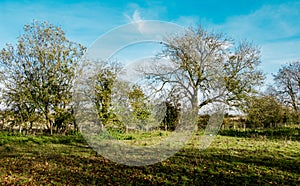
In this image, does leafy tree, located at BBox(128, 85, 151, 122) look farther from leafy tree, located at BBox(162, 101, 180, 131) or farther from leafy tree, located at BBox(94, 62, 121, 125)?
leafy tree, located at BBox(94, 62, 121, 125)

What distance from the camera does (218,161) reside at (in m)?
9.00

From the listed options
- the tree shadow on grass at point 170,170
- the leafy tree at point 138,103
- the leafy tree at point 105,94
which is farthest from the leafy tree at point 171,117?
the leafy tree at point 105,94

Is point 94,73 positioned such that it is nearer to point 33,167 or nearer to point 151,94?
point 151,94

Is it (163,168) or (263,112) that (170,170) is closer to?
(163,168)

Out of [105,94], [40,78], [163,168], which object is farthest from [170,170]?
[40,78]

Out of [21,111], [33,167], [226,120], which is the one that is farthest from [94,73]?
[226,120]

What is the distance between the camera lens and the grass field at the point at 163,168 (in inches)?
290

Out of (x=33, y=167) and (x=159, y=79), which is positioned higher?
(x=159, y=79)

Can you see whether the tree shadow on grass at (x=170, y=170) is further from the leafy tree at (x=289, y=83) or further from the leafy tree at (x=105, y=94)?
the leafy tree at (x=289, y=83)

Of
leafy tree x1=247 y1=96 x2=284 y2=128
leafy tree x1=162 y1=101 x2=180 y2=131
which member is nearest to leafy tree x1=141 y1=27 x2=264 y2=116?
leafy tree x1=162 y1=101 x2=180 y2=131

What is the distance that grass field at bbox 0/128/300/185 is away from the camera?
7.36 meters

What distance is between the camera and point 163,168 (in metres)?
8.40

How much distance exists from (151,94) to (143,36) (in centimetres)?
403

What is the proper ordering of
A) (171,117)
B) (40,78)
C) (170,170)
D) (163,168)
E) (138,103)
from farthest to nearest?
1. (40,78)
2. (171,117)
3. (138,103)
4. (163,168)
5. (170,170)
